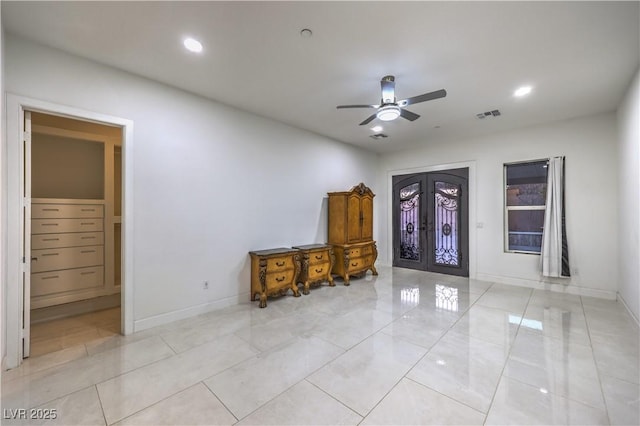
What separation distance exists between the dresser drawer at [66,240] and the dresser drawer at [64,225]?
6 centimetres

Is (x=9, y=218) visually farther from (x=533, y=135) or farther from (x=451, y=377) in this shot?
(x=533, y=135)

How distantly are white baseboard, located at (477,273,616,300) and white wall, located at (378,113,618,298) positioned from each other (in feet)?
0.04

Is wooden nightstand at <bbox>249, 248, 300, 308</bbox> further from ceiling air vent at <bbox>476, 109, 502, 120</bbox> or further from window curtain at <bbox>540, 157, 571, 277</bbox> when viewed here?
window curtain at <bbox>540, 157, 571, 277</bbox>

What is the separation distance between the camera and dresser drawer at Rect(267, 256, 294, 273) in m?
3.90

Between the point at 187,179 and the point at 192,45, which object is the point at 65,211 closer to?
the point at 187,179

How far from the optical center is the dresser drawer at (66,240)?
11.7 feet

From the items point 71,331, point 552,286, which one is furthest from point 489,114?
point 71,331

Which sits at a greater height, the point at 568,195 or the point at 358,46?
the point at 358,46

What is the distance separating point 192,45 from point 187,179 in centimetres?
155

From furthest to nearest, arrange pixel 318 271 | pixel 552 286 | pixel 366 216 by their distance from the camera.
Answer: pixel 366 216 → pixel 318 271 → pixel 552 286

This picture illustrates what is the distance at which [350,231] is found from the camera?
5121 millimetres

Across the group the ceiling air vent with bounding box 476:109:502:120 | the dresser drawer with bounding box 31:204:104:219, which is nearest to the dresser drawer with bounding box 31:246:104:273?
the dresser drawer with bounding box 31:204:104:219

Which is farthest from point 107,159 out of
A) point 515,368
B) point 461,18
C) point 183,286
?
point 515,368

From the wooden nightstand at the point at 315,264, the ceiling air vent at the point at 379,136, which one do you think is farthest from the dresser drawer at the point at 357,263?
the ceiling air vent at the point at 379,136
